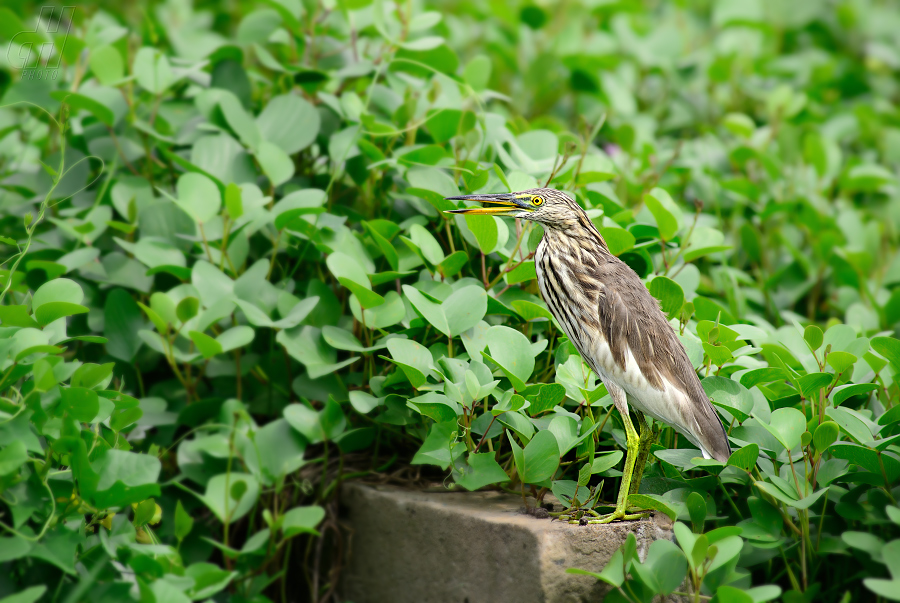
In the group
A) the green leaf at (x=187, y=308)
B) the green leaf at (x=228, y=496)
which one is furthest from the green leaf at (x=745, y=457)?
the green leaf at (x=187, y=308)

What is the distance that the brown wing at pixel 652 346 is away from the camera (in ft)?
7.06

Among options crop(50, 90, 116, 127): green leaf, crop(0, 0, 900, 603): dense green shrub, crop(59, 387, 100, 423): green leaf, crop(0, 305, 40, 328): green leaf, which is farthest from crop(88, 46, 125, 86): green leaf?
crop(59, 387, 100, 423): green leaf

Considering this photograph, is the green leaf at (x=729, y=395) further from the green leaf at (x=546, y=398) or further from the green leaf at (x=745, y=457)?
the green leaf at (x=546, y=398)

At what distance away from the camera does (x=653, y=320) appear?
228cm

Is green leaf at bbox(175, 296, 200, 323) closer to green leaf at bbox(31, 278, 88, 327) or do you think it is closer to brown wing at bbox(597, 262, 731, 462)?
green leaf at bbox(31, 278, 88, 327)

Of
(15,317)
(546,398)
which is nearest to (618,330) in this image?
(546,398)

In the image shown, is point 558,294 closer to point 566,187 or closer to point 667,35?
point 566,187

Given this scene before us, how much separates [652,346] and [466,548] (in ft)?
2.71

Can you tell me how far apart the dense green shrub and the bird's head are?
0.31ft

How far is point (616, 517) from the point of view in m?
2.18

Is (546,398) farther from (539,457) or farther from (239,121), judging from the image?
(239,121)

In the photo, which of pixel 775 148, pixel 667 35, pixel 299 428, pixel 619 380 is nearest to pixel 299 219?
pixel 299 428

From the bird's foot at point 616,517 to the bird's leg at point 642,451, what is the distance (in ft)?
0.26

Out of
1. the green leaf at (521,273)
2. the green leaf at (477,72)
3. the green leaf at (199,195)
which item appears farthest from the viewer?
the green leaf at (477,72)
